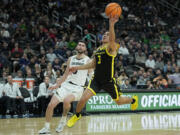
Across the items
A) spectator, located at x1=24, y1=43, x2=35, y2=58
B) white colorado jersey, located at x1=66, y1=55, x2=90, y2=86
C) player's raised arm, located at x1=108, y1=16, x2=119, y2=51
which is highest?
spectator, located at x1=24, y1=43, x2=35, y2=58

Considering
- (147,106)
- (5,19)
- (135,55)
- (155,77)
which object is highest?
(5,19)

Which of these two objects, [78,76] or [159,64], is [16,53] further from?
[78,76]

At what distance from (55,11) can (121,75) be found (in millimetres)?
7783

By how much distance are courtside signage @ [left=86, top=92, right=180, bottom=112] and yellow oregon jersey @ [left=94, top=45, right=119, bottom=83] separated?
7.16m

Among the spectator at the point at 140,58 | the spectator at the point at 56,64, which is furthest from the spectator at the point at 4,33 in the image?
the spectator at the point at 140,58

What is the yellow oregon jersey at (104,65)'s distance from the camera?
8695mm

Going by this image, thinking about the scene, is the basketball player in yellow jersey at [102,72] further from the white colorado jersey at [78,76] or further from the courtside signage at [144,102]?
the courtside signage at [144,102]

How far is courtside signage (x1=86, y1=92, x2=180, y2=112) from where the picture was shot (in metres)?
16.0

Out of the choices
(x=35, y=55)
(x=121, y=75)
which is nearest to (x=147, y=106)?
(x=121, y=75)

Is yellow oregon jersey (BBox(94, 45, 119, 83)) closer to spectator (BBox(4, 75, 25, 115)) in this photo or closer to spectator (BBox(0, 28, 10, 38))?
spectator (BBox(4, 75, 25, 115))

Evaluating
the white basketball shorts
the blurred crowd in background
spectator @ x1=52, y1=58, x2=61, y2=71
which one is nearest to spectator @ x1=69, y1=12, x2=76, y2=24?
the blurred crowd in background

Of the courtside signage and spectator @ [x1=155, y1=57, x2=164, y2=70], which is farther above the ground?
spectator @ [x1=155, y1=57, x2=164, y2=70]

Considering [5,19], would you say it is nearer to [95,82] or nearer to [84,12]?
[84,12]

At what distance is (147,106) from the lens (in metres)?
16.8
